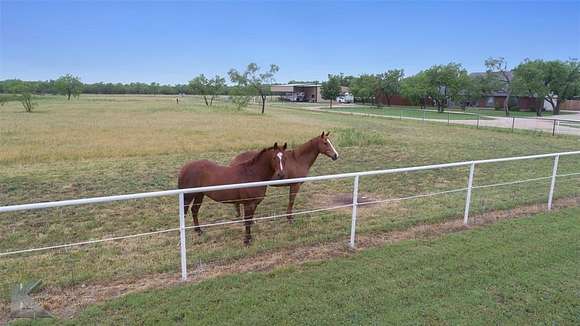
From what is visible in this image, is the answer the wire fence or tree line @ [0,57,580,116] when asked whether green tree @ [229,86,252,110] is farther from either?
the wire fence

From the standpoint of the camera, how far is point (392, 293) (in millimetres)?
3602

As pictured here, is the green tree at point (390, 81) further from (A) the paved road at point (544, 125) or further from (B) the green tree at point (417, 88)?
(A) the paved road at point (544, 125)

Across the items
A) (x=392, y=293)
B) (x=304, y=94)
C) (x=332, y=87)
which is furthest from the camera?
(x=304, y=94)

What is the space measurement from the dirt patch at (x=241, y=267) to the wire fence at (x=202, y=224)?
0.11m

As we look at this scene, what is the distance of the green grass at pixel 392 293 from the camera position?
3.20 m

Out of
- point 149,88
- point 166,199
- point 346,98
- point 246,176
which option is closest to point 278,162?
point 246,176

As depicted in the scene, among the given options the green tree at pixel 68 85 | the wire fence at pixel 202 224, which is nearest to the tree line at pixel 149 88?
the green tree at pixel 68 85

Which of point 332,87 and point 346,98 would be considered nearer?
point 332,87

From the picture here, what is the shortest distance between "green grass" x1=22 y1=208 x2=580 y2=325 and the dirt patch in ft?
0.63

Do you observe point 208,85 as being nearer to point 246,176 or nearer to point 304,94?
point 304,94

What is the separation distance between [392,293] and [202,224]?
335 cm

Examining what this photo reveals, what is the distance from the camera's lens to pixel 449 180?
30.7ft

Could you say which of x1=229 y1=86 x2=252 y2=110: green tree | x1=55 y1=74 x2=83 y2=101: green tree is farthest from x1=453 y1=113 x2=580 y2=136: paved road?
x1=55 y1=74 x2=83 y2=101: green tree

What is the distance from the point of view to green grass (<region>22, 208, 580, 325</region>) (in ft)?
10.5
